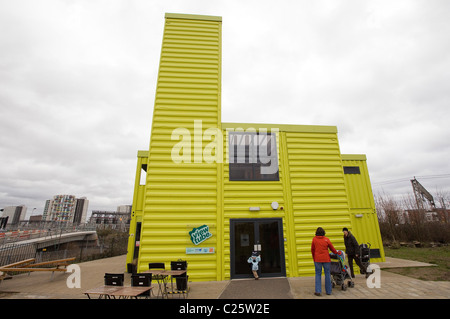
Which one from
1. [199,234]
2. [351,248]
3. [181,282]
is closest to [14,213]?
[199,234]

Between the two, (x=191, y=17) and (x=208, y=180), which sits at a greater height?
(x=191, y=17)

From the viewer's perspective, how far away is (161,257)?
21.4 ft

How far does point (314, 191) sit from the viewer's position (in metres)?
7.75

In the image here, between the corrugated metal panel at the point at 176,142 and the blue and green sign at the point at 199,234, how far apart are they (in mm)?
130

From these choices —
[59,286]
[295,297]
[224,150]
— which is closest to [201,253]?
[295,297]

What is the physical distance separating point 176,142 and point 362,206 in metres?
8.79

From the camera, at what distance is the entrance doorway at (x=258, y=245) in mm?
6843

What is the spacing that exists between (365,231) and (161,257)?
28.4 feet

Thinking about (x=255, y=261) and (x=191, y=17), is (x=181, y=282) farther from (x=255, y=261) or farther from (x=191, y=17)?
(x=191, y=17)

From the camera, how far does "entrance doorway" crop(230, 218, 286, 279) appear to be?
684 centimetres

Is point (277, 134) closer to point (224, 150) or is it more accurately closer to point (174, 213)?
point (224, 150)

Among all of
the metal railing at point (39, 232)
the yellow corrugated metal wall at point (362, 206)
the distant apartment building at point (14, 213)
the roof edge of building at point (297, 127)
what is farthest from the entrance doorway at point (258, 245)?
the distant apartment building at point (14, 213)

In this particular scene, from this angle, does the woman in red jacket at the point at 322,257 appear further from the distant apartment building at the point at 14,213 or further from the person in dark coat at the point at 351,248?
the distant apartment building at the point at 14,213

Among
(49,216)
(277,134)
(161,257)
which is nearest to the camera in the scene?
(161,257)
